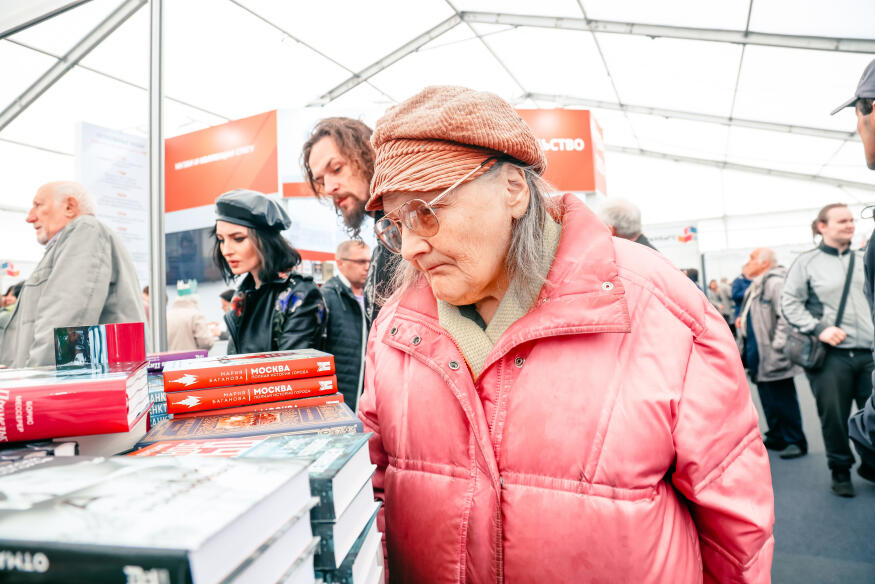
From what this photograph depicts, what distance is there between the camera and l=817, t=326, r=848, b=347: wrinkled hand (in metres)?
3.18

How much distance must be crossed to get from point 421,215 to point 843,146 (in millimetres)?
12040

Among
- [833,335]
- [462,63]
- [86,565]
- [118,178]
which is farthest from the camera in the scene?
[462,63]

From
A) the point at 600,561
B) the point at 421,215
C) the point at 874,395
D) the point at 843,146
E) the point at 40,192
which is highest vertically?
the point at 843,146

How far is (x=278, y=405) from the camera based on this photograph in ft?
3.17

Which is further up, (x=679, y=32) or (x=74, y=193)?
(x=679, y=32)

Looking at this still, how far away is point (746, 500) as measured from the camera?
883mm

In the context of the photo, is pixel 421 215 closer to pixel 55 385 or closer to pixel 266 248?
pixel 55 385

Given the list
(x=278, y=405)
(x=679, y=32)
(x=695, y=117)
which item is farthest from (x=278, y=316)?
(x=695, y=117)

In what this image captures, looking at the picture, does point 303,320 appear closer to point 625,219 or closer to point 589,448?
point 589,448

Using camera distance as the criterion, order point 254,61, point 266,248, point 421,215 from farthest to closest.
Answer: point 254,61 < point 266,248 < point 421,215

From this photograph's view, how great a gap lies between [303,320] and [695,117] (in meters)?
9.96

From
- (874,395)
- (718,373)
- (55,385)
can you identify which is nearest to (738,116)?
(874,395)

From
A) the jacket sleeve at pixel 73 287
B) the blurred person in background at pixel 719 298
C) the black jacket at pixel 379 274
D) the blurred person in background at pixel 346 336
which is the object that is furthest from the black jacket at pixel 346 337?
the blurred person in background at pixel 719 298

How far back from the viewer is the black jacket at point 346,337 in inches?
92.2
